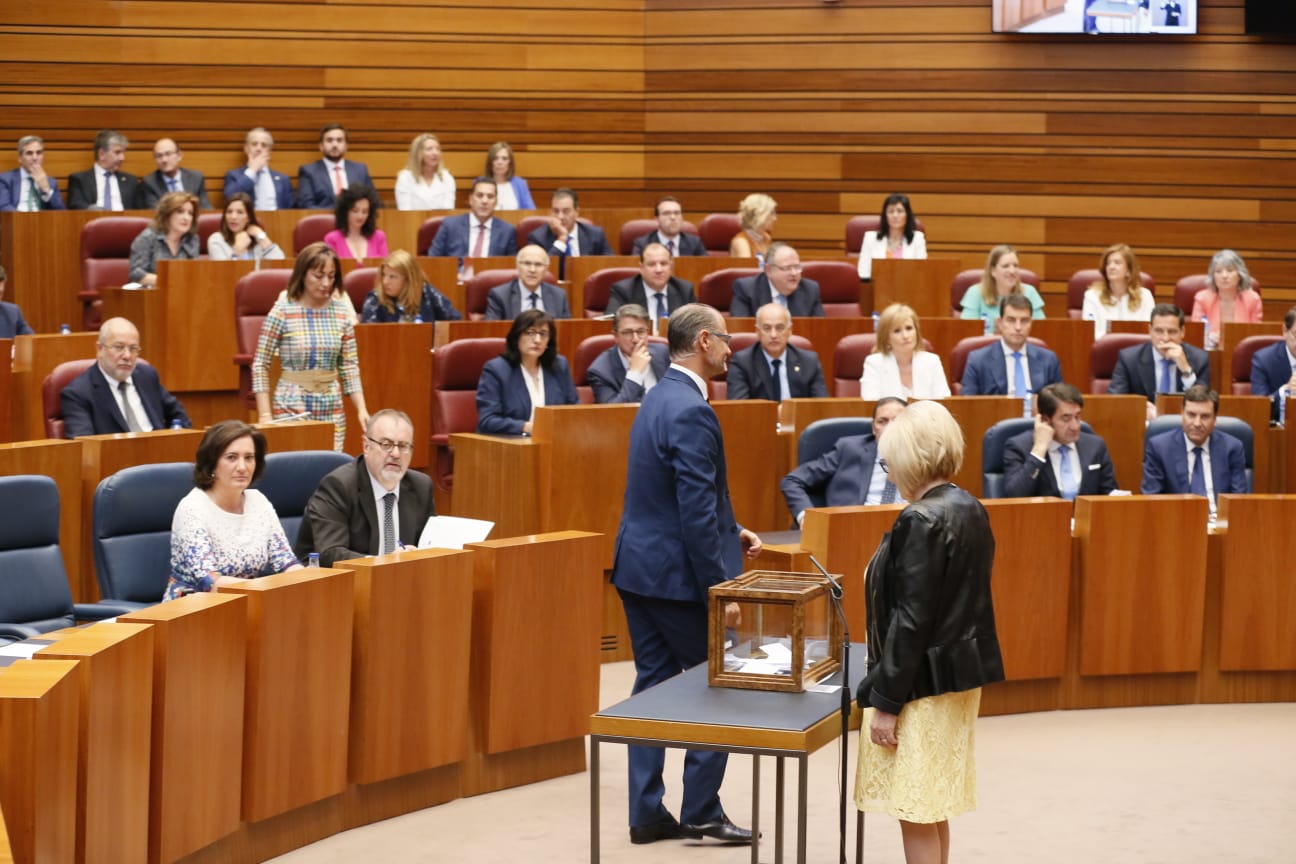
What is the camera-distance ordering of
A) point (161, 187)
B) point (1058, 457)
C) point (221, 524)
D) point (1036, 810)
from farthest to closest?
point (161, 187) → point (1058, 457) → point (1036, 810) → point (221, 524)

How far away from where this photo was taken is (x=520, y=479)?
499 centimetres

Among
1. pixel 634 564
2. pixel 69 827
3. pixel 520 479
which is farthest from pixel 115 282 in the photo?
pixel 69 827

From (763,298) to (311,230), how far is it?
217 cm

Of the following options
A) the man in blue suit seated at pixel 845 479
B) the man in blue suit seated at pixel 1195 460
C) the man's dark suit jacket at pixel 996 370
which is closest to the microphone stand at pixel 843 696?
the man in blue suit seated at pixel 845 479

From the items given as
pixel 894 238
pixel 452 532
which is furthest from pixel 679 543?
pixel 894 238

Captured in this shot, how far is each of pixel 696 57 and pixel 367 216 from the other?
2968mm

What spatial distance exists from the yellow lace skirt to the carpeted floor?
696 mm

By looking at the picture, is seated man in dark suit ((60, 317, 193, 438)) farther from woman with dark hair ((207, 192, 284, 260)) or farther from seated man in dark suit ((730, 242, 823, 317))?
seated man in dark suit ((730, 242, 823, 317))

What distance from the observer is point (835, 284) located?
7422 millimetres

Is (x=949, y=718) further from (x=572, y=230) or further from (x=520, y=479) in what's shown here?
(x=572, y=230)

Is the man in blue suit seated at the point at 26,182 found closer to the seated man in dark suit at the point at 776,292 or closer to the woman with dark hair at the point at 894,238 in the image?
the seated man in dark suit at the point at 776,292

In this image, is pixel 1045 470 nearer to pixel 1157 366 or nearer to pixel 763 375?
pixel 763 375

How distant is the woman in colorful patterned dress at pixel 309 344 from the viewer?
5.37 m

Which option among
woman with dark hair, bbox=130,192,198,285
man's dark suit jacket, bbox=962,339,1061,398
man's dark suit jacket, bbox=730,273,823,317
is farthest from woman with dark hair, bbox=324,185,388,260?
man's dark suit jacket, bbox=962,339,1061,398
